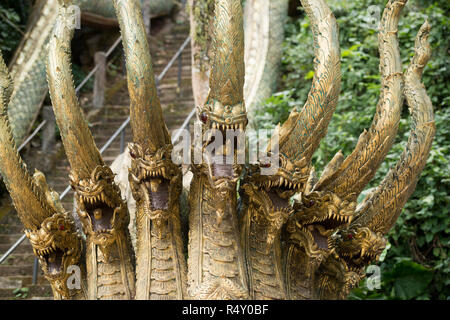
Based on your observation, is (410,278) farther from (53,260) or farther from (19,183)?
(19,183)

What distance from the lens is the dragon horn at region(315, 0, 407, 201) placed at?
3.51 metres

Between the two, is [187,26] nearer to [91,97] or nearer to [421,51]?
[91,97]

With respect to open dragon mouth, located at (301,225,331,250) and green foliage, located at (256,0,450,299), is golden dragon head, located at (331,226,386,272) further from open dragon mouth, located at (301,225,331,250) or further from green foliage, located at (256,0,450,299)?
green foliage, located at (256,0,450,299)

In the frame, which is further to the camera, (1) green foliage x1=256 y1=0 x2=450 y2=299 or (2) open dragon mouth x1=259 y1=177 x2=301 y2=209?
(1) green foliage x1=256 y1=0 x2=450 y2=299

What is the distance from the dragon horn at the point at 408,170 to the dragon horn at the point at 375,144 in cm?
19

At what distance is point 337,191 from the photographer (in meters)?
3.53

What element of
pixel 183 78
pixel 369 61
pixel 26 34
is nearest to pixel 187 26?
pixel 183 78

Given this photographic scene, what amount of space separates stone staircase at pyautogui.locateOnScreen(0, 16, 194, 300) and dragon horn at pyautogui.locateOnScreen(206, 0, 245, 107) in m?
4.02

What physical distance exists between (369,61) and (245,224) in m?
4.32

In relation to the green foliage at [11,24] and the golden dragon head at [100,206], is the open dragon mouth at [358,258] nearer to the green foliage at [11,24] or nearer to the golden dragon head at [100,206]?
the golden dragon head at [100,206]

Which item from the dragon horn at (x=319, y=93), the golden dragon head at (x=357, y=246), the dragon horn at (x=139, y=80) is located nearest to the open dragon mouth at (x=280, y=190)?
the dragon horn at (x=319, y=93)

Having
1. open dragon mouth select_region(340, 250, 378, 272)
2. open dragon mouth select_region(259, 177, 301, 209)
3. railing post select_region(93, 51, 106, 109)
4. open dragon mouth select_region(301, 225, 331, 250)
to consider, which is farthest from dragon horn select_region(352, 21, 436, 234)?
railing post select_region(93, 51, 106, 109)

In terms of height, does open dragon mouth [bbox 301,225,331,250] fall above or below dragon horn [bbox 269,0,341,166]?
below

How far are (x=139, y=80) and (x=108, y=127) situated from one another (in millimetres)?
6080
